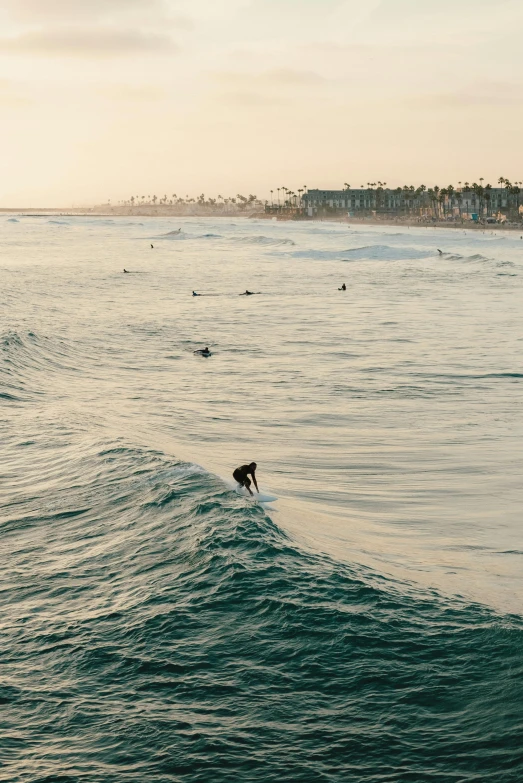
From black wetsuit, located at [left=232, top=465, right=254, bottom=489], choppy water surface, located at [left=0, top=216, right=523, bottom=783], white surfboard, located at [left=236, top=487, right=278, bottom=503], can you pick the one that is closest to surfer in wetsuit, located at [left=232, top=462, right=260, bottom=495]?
black wetsuit, located at [left=232, top=465, right=254, bottom=489]

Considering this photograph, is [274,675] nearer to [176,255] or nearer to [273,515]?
[273,515]

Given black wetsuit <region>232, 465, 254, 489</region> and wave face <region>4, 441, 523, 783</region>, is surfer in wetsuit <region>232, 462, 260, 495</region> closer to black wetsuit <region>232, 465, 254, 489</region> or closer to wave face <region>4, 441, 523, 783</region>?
black wetsuit <region>232, 465, 254, 489</region>

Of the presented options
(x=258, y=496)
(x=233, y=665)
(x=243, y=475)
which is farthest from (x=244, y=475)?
(x=233, y=665)

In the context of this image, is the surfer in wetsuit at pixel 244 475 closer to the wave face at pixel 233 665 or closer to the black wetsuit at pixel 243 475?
the black wetsuit at pixel 243 475

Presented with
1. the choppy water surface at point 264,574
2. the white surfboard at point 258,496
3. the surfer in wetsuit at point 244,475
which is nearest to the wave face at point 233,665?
the choppy water surface at point 264,574

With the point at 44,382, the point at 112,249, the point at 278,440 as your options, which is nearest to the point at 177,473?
the point at 278,440
